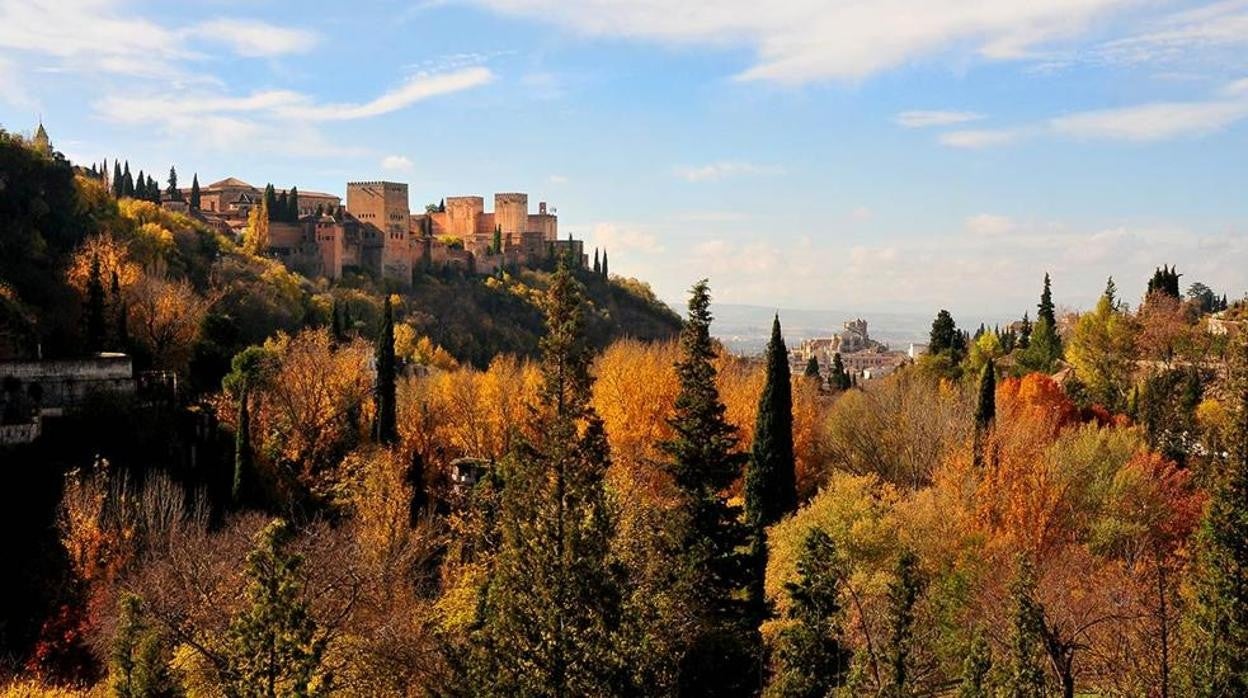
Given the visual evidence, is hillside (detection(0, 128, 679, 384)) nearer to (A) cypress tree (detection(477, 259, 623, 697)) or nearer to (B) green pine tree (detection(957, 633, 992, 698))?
(A) cypress tree (detection(477, 259, 623, 697))

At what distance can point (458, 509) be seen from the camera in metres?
30.8

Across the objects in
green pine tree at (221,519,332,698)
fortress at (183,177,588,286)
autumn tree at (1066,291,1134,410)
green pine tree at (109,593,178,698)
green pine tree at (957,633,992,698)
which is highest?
fortress at (183,177,588,286)

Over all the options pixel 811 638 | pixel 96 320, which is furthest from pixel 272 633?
pixel 96 320

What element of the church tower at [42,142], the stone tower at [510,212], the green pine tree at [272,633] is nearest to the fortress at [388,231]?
the stone tower at [510,212]

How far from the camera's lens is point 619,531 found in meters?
18.3

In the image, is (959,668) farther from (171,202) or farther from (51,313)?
(171,202)

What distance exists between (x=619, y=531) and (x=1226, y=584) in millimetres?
10619

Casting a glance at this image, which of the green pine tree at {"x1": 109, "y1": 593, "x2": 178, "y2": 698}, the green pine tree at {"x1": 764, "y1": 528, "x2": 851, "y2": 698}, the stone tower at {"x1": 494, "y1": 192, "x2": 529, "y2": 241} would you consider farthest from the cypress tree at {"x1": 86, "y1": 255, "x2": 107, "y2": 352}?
the stone tower at {"x1": 494, "y1": 192, "x2": 529, "y2": 241}

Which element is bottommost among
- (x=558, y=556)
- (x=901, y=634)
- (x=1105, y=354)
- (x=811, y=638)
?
(x=811, y=638)

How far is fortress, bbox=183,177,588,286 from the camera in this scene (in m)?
88.9

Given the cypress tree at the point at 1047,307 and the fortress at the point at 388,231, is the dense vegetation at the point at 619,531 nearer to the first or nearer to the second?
the cypress tree at the point at 1047,307

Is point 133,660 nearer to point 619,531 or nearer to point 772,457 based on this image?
point 619,531

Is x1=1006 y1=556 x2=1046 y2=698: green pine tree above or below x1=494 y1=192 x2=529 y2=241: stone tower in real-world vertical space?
below

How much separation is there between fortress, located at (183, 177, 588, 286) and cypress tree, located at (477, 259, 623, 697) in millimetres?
77568
